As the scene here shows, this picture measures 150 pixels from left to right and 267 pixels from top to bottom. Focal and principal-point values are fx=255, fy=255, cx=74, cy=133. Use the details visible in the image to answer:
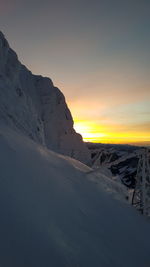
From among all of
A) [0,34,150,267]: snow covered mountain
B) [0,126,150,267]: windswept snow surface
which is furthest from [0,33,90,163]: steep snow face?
[0,126,150,267]: windswept snow surface

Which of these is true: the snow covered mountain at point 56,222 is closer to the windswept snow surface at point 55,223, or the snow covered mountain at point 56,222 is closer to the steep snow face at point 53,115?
the windswept snow surface at point 55,223

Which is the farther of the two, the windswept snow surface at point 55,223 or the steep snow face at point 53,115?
the steep snow face at point 53,115

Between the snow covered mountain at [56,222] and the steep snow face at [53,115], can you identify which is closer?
the snow covered mountain at [56,222]

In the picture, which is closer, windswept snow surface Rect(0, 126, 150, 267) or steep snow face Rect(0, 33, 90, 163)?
Answer: windswept snow surface Rect(0, 126, 150, 267)

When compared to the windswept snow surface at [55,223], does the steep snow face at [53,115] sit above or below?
above

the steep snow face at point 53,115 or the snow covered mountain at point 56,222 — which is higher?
the steep snow face at point 53,115

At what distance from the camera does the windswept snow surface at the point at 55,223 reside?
553 centimetres

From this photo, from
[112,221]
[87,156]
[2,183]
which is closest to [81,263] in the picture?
[2,183]

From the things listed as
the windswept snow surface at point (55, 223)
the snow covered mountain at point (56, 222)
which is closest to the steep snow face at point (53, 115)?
the snow covered mountain at point (56, 222)

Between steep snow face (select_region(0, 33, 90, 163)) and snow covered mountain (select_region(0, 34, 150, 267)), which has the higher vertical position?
steep snow face (select_region(0, 33, 90, 163))

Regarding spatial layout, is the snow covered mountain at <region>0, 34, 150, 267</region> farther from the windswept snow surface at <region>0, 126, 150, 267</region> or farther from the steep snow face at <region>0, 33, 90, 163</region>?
the steep snow face at <region>0, 33, 90, 163</region>

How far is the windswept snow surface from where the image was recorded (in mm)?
5527

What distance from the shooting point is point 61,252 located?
5.79 metres

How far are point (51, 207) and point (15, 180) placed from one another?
132 centimetres
